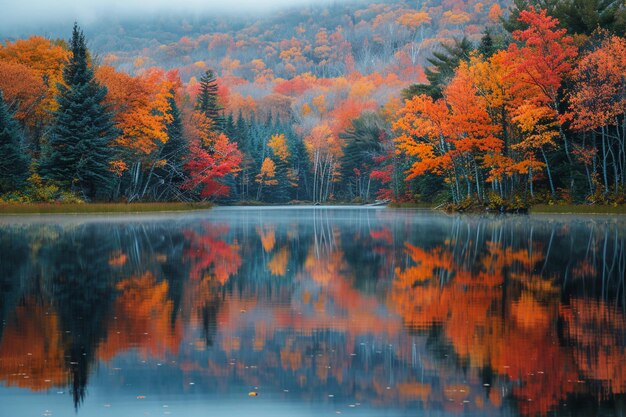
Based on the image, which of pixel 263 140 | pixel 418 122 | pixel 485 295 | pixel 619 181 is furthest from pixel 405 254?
pixel 263 140

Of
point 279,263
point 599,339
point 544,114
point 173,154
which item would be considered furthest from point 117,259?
point 173,154

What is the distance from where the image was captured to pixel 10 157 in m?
49.7

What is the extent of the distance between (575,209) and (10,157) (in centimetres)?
3252

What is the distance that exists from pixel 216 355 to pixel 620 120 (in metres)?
44.9

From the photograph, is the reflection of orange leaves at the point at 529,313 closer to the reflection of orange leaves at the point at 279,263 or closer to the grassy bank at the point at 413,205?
the reflection of orange leaves at the point at 279,263

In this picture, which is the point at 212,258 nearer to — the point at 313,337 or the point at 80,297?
the point at 80,297

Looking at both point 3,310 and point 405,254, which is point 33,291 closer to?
point 3,310

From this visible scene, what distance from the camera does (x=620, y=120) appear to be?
48188 mm

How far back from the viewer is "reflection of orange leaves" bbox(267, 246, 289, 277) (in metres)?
15.6

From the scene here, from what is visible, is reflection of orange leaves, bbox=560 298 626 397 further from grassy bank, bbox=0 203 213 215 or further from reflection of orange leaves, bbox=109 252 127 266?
grassy bank, bbox=0 203 213 215

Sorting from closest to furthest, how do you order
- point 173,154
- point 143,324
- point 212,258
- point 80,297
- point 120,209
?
point 143,324
point 80,297
point 212,258
point 120,209
point 173,154

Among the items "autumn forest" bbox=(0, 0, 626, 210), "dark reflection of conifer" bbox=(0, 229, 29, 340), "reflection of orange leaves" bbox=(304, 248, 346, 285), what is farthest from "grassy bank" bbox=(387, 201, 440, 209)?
"reflection of orange leaves" bbox=(304, 248, 346, 285)

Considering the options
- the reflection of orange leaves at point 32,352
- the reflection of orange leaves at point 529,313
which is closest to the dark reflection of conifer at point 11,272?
the reflection of orange leaves at point 32,352

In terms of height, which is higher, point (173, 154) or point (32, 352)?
point (173, 154)
